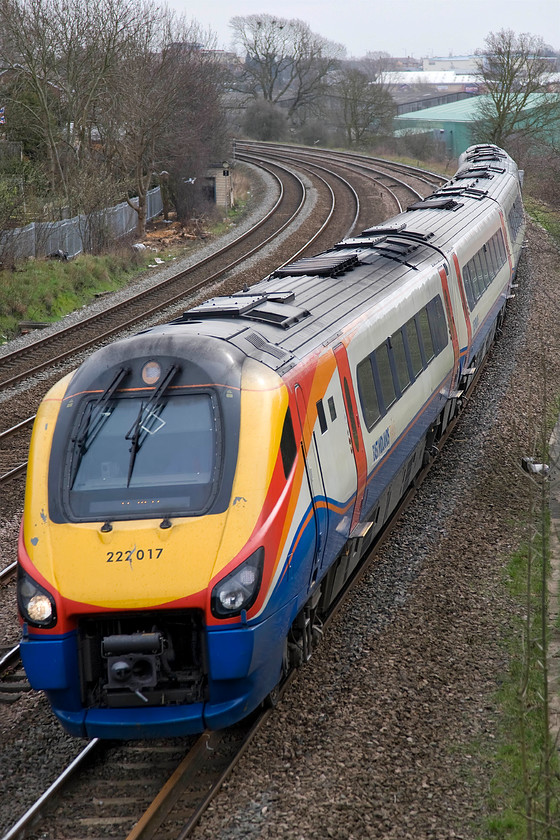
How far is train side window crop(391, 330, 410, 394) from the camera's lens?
32.1ft

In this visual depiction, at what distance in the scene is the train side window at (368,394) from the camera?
8.45m

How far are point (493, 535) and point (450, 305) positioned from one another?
147 inches

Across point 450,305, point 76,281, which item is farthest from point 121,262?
point 450,305

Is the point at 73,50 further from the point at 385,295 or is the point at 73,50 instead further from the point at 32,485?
the point at 32,485

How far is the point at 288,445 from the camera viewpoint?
21.5 ft

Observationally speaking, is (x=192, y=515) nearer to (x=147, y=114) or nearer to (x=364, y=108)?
(x=147, y=114)

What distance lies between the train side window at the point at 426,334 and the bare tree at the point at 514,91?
36640 mm

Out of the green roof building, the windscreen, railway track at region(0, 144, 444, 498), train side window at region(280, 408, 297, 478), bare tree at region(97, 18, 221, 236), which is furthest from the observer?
the green roof building

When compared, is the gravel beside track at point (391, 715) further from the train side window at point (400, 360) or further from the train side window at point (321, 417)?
the train side window at point (321, 417)

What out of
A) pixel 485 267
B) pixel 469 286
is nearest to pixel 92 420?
pixel 469 286

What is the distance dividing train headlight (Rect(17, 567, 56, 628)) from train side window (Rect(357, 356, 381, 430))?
11.7 feet

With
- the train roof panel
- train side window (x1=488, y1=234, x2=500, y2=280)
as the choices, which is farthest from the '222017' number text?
train side window (x1=488, y1=234, x2=500, y2=280)

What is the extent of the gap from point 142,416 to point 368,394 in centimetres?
275

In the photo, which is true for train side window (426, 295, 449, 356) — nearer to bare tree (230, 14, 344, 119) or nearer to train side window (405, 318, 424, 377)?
train side window (405, 318, 424, 377)
